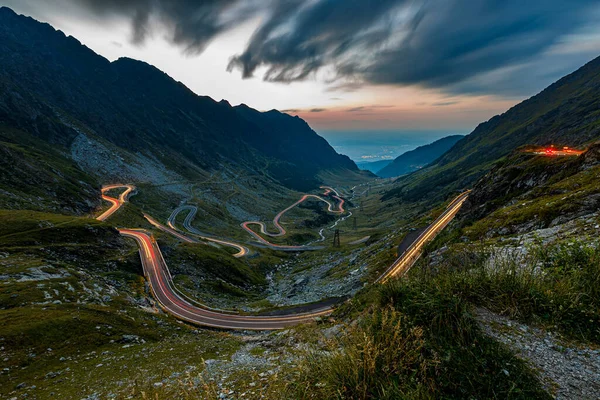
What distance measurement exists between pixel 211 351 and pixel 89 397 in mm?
9621

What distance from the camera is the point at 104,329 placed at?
26.6 meters

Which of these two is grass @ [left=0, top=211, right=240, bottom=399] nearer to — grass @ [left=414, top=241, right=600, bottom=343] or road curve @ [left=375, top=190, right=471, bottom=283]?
grass @ [left=414, top=241, right=600, bottom=343]

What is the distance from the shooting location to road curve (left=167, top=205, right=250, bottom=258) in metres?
102

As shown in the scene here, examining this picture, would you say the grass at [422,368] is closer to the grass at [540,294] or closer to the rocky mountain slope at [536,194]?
the grass at [540,294]

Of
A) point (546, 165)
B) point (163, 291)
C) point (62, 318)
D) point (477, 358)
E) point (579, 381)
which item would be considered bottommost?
point (163, 291)

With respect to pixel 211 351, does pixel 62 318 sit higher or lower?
higher

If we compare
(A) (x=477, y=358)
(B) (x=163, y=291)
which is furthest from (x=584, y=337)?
(B) (x=163, y=291)

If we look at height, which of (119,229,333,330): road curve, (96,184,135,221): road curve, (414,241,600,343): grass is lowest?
(119,229,333,330): road curve

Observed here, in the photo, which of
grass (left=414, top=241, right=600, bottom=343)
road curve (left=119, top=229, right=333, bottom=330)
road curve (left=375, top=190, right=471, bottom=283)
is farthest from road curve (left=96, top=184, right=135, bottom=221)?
grass (left=414, top=241, right=600, bottom=343)

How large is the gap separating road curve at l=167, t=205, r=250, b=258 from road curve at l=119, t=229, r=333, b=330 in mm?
38193

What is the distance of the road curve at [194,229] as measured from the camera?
101581 mm

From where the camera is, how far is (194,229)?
122938mm

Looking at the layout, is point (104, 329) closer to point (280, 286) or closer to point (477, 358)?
point (477, 358)

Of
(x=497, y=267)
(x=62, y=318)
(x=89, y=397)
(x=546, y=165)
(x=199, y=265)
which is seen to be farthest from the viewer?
(x=199, y=265)
